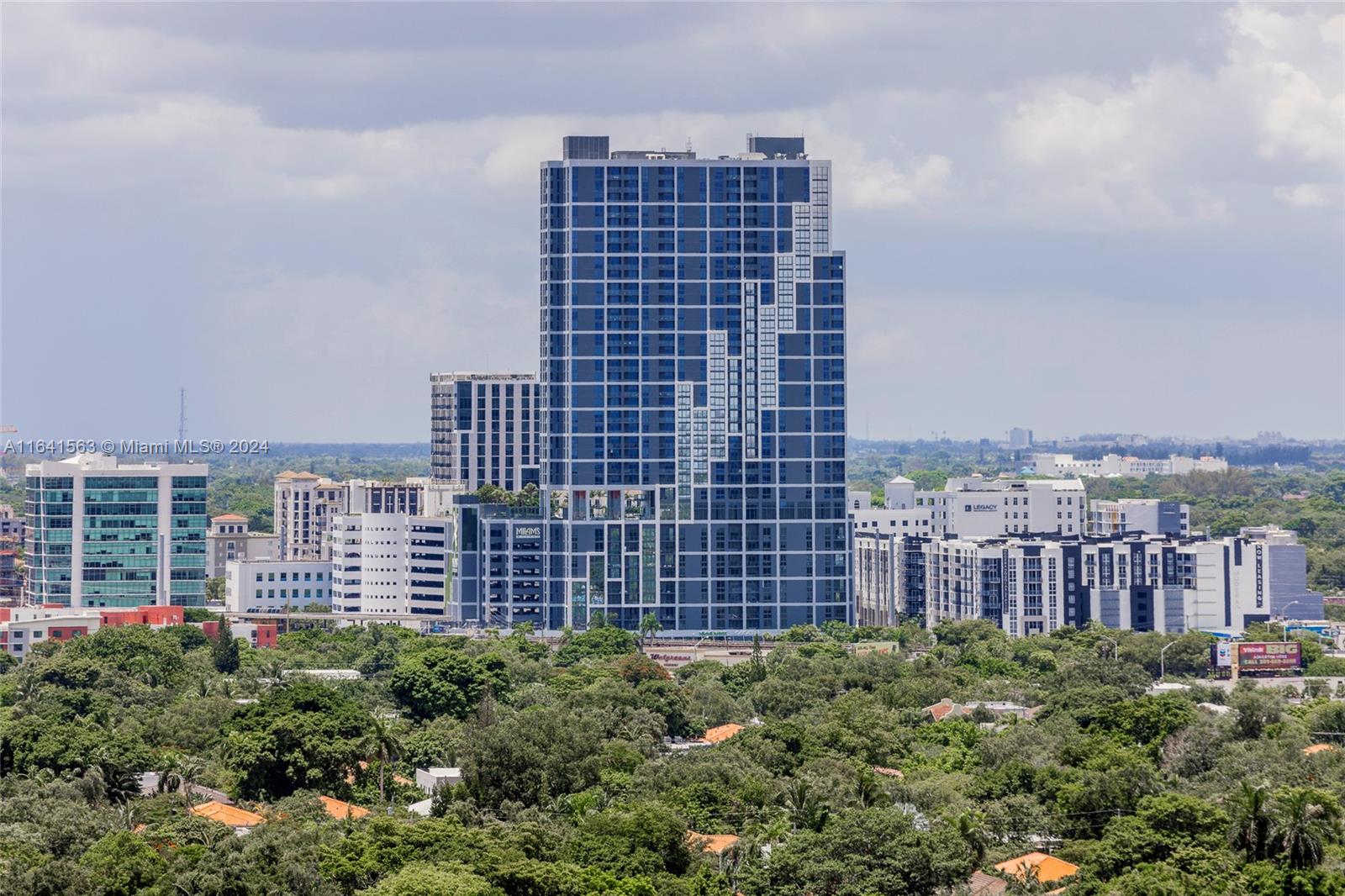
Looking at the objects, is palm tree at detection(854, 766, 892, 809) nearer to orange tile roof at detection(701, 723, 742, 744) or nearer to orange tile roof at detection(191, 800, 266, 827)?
orange tile roof at detection(701, 723, 742, 744)

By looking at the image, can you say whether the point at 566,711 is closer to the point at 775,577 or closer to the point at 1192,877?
the point at 1192,877

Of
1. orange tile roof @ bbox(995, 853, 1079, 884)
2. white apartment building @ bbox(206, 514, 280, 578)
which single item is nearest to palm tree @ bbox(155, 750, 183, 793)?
orange tile roof @ bbox(995, 853, 1079, 884)

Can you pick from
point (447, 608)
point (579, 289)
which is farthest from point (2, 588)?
point (579, 289)

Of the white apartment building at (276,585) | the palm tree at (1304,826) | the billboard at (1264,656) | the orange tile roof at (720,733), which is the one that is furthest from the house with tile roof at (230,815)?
the white apartment building at (276,585)

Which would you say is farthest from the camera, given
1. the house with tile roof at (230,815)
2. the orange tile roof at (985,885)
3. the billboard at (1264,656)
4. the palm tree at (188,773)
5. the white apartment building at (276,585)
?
the white apartment building at (276,585)

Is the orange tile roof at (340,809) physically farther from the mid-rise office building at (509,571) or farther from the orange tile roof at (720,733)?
the mid-rise office building at (509,571)

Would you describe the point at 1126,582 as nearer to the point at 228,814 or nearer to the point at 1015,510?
the point at 1015,510
